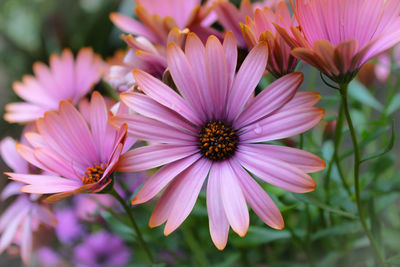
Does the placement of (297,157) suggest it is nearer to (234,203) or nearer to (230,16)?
(234,203)

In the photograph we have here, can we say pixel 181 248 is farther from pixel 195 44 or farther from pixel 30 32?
pixel 30 32

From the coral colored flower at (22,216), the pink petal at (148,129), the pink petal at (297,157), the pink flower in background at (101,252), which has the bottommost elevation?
the pink flower in background at (101,252)

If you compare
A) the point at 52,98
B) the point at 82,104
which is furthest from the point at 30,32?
the point at 82,104

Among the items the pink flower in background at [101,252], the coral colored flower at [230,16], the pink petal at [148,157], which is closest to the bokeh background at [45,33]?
the pink flower in background at [101,252]

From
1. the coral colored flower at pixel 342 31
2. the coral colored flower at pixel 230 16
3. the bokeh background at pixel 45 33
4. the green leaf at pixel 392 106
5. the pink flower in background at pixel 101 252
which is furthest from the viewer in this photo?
the bokeh background at pixel 45 33

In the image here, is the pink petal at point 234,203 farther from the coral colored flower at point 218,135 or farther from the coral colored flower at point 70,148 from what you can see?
the coral colored flower at point 70,148

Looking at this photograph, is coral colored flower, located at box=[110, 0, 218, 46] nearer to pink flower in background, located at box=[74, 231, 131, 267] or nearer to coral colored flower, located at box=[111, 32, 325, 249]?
coral colored flower, located at box=[111, 32, 325, 249]
